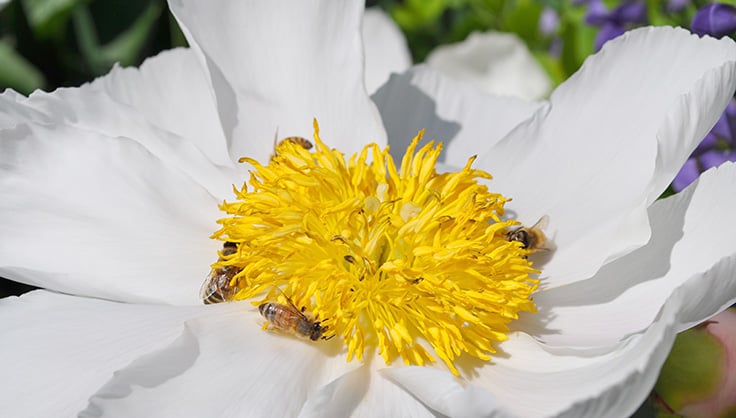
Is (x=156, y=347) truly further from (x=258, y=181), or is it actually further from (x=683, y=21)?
(x=683, y=21)

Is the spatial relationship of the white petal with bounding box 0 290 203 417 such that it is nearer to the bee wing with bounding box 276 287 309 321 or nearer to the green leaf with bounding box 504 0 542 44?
the bee wing with bounding box 276 287 309 321

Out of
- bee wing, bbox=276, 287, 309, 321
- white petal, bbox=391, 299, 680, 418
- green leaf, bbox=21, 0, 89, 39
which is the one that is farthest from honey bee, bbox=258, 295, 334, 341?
green leaf, bbox=21, 0, 89, 39

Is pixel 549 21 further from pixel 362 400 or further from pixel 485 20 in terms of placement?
pixel 362 400

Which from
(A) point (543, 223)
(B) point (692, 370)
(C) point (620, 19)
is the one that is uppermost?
(C) point (620, 19)

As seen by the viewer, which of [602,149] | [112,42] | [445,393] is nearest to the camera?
[445,393]

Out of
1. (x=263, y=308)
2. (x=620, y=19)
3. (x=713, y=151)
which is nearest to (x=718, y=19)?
(x=713, y=151)

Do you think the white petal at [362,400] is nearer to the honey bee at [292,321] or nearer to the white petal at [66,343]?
the honey bee at [292,321]
